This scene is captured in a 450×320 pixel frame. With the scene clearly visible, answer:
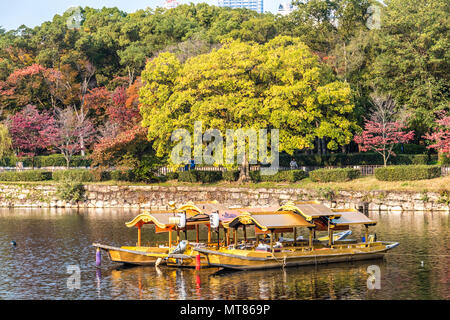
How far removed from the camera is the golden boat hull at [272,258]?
29.6m

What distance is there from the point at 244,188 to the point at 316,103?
10226 mm

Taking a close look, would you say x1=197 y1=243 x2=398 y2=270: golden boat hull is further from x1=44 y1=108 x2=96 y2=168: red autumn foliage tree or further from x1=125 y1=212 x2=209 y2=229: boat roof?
x1=44 y1=108 x2=96 y2=168: red autumn foliage tree

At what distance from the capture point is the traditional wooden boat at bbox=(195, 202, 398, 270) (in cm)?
2972

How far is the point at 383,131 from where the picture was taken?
58.7 meters

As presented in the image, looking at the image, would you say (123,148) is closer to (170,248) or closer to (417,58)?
(417,58)

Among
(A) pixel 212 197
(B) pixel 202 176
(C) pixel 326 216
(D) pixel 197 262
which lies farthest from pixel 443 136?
(D) pixel 197 262

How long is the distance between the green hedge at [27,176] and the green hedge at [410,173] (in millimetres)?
35171

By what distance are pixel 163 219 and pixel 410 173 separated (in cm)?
2699

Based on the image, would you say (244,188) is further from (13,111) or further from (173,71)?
(13,111)

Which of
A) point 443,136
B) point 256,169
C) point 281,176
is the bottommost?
point 281,176

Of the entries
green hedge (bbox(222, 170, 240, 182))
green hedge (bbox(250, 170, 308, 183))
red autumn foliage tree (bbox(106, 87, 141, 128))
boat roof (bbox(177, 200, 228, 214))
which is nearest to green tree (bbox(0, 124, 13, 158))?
red autumn foliage tree (bbox(106, 87, 141, 128))

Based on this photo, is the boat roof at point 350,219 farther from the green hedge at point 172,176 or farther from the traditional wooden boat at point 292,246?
the green hedge at point 172,176
